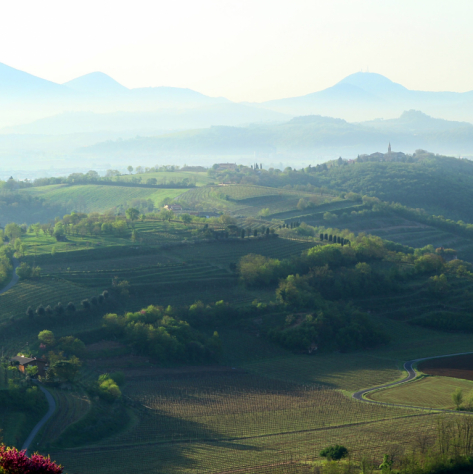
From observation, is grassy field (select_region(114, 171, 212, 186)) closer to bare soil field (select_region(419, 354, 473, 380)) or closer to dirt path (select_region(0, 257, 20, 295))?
dirt path (select_region(0, 257, 20, 295))

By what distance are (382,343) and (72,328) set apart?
32.2 metres

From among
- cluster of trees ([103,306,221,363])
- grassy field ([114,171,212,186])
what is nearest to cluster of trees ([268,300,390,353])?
cluster of trees ([103,306,221,363])

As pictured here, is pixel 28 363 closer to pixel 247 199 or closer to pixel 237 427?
pixel 237 427

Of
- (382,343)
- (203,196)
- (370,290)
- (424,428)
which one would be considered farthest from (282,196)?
(424,428)

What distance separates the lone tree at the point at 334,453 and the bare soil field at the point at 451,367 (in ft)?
73.9

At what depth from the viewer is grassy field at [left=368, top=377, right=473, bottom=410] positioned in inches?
1892

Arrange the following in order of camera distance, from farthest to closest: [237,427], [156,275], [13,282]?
[156,275]
[13,282]
[237,427]

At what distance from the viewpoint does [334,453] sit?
37.3 meters

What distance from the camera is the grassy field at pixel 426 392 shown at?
1892 inches

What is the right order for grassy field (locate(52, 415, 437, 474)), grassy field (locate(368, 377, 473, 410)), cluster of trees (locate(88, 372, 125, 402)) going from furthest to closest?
grassy field (locate(368, 377, 473, 410)) < cluster of trees (locate(88, 372, 125, 402)) < grassy field (locate(52, 415, 437, 474))

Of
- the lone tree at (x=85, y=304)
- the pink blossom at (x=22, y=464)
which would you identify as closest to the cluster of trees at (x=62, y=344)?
the lone tree at (x=85, y=304)

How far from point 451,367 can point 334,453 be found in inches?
1029

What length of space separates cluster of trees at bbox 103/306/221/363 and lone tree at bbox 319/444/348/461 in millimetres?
24630

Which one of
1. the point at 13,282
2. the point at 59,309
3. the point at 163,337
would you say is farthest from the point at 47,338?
the point at 13,282
